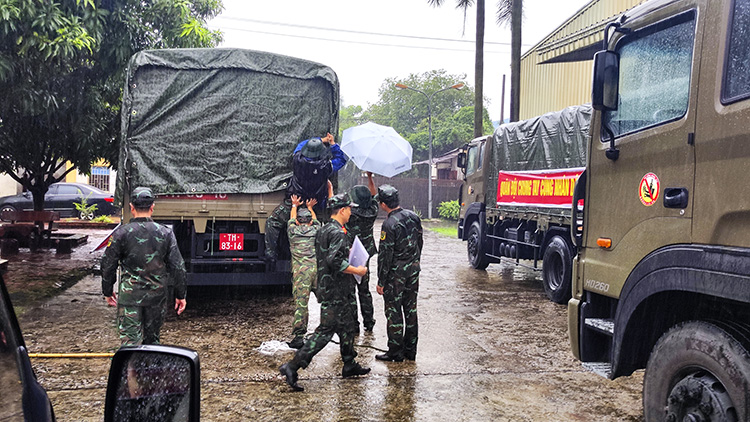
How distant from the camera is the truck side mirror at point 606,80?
3.72 metres

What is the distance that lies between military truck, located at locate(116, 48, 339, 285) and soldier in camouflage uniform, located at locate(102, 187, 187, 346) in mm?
2731

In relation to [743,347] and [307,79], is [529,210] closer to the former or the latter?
[307,79]

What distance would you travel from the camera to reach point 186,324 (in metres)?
7.01

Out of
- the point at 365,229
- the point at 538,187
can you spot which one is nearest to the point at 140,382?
the point at 365,229

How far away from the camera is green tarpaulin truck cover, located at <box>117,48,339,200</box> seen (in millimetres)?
7570

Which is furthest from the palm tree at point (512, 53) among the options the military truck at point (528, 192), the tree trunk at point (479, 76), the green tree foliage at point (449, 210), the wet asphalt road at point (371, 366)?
the wet asphalt road at point (371, 366)

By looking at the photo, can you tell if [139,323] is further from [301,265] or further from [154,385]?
[154,385]

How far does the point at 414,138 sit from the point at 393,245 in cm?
4342

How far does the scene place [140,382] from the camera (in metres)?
1.51

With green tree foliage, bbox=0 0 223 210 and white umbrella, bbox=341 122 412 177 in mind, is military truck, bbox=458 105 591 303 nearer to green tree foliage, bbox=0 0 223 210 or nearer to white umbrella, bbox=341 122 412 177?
white umbrella, bbox=341 122 412 177

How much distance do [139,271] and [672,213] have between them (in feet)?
11.4

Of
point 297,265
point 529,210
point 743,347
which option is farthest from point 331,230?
point 529,210

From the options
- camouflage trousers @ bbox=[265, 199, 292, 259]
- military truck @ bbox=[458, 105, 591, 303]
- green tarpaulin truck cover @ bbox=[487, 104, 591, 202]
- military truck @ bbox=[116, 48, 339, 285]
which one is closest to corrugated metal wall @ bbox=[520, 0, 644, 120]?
military truck @ bbox=[458, 105, 591, 303]

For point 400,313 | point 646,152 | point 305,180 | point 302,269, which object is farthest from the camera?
point 305,180
